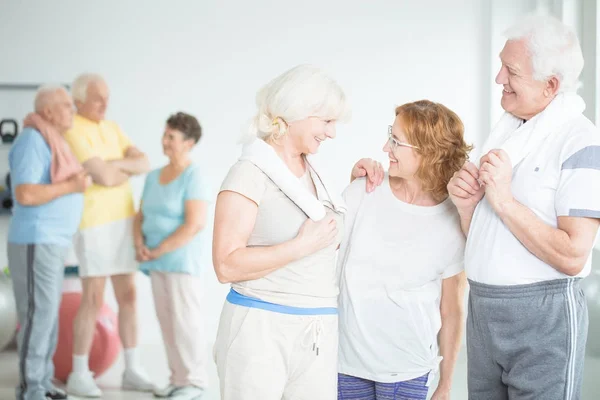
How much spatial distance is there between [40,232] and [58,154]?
16.0 inches

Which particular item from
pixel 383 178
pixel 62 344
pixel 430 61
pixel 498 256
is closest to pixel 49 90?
pixel 62 344

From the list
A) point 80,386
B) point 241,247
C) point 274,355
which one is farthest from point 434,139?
point 80,386

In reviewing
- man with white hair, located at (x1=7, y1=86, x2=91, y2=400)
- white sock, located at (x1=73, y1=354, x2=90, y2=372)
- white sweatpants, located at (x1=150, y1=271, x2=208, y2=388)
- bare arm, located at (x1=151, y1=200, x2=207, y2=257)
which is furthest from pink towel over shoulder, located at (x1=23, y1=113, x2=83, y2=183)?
white sock, located at (x1=73, y1=354, x2=90, y2=372)

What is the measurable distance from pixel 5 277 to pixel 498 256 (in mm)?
2971

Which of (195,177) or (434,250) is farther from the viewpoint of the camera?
(195,177)

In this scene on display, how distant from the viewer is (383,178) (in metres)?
2.27

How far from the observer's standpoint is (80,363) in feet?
13.7

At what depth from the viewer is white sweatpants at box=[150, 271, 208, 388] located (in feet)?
13.9

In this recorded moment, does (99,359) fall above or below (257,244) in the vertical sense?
below

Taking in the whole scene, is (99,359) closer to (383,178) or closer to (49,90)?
(49,90)

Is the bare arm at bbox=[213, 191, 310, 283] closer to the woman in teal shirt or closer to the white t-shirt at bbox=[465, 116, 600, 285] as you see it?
the white t-shirt at bbox=[465, 116, 600, 285]

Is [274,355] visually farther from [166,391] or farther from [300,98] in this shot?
[166,391]

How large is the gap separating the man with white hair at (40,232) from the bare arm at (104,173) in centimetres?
5

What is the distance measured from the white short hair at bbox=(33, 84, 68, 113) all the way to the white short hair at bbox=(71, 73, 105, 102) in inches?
2.3
